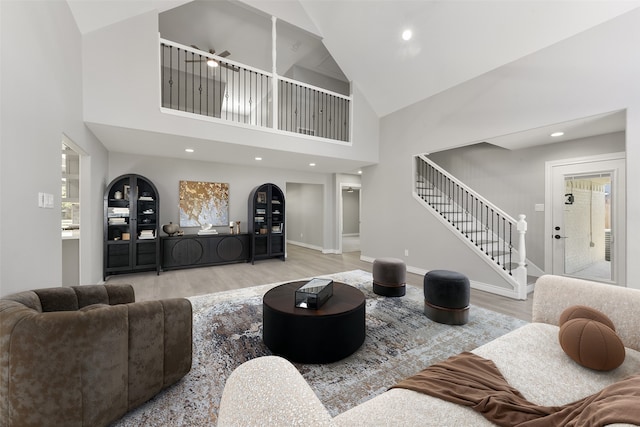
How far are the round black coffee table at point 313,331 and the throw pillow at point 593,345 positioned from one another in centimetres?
138

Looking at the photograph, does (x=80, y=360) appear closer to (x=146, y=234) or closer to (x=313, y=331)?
(x=313, y=331)

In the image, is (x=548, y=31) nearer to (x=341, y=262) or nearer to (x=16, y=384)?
(x=341, y=262)

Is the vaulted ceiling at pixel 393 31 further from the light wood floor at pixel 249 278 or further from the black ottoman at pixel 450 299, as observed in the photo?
the light wood floor at pixel 249 278

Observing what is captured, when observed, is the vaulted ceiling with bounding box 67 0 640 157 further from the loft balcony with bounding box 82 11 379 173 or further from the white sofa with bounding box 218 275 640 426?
the white sofa with bounding box 218 275 640 426

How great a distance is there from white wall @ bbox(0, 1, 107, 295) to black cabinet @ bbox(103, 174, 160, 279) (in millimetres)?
2005

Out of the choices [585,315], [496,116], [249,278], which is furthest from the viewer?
[249,278]

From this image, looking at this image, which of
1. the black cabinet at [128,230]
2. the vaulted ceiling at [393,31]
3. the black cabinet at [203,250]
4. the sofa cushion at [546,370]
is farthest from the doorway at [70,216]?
the sofa cushion at [546,370]

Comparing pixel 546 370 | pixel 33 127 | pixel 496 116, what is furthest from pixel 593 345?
pixel 33 127

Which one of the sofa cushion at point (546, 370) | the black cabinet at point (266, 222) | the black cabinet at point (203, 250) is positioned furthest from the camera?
the black cabinet at point (266, 222)

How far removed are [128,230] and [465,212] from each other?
6.92m

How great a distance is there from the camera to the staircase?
13.4 feet

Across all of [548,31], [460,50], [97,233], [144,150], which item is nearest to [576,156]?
[548,31]

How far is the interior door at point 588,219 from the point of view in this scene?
396 centimetres

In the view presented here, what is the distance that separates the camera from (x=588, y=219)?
4375 millimetres
